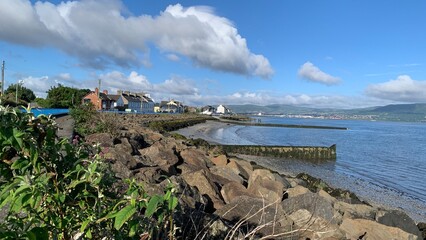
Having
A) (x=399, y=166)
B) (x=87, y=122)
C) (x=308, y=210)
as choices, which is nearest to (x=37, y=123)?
(x=308, y=210)

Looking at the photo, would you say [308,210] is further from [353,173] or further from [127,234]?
[353,173]

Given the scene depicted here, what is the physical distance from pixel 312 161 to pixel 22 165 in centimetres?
2959

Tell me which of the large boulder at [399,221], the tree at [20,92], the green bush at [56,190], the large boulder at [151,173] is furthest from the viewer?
the large boulder at [399,221]

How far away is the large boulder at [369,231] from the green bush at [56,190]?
21.3 feet

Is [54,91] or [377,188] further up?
[54,91]

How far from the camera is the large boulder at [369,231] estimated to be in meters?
7.50

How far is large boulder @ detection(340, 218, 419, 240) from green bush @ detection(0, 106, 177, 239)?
6487 millimetres

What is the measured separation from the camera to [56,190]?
75.6 inches

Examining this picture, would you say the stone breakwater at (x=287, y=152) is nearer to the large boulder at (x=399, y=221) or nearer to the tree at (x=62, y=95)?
the large boulder at (x=399, y=221)

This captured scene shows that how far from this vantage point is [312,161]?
97.9 feet

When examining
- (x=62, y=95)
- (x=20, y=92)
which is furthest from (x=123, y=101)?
(x=20, y=92)

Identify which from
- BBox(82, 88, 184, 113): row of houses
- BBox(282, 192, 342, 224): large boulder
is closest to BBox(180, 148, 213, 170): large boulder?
BBox(282, 192, 342, 224): large boulder

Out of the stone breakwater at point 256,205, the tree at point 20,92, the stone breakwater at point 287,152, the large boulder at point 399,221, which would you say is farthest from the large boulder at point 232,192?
the stone breakwater at point 287,152

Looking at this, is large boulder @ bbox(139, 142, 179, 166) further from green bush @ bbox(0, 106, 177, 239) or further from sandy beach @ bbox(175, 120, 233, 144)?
sandy beach @ bbox(175, 120, 233, 144)
